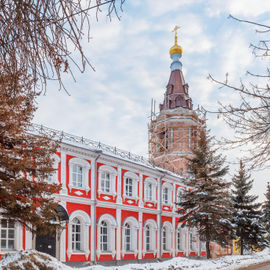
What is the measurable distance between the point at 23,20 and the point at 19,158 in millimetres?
8463

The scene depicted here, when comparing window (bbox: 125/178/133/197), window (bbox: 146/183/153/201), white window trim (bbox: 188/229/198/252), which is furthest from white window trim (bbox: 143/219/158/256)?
white window trim (bbox: 188/229/198/252)

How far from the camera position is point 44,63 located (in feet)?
7.88

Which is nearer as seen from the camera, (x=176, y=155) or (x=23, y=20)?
(x=23, y=20)

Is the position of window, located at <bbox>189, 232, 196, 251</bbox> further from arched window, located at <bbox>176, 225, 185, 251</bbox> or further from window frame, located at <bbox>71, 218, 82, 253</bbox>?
window frame, located at <bbox>71, 218, 82, 253</bbox>

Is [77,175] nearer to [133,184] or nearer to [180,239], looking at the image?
[133,184]

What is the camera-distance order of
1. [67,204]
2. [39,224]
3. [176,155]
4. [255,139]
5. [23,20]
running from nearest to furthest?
[23,20] < [255,139] < [39,224] < [67,204] < [176,155]

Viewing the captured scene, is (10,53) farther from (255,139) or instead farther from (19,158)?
(19,158)

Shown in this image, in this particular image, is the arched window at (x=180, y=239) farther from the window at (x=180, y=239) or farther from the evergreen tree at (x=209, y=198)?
the evergreen tree at (x=209, y=198)

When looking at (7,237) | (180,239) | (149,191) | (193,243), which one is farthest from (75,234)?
(193,243)

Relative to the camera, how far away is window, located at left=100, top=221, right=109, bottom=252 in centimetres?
1947

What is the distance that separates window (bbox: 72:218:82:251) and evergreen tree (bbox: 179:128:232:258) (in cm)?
664

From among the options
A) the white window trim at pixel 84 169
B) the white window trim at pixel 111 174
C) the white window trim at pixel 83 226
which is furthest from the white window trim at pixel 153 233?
the white window trim at pixel 84 169

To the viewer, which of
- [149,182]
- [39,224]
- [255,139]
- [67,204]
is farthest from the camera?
[149,182]

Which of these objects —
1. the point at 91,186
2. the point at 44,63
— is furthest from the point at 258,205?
the point at 44,63
